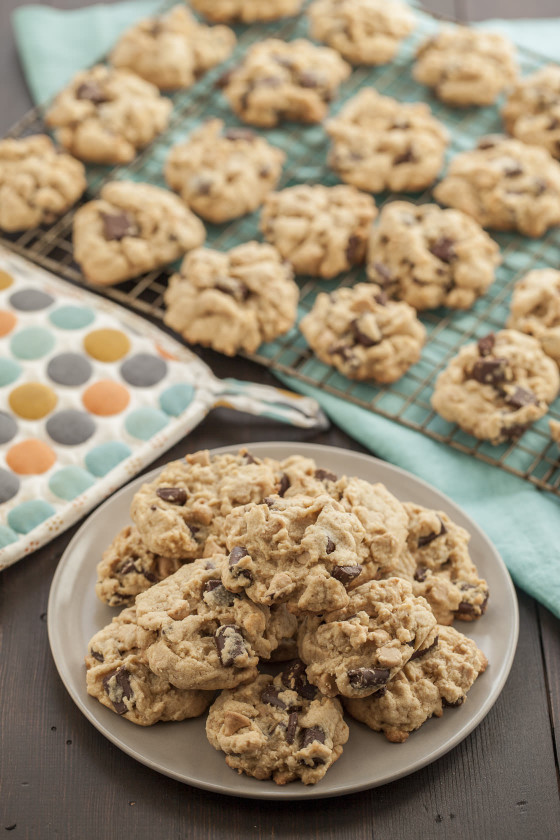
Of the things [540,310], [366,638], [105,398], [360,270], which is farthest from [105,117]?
[366,638]

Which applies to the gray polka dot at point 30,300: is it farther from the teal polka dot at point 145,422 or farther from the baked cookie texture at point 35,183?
the teal polka dot at point 145,422

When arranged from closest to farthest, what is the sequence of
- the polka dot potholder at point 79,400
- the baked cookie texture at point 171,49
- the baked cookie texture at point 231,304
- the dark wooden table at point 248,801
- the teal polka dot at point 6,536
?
the dark wooden table at point 248,801 < the teal polka dot at point 6,536 < the polka dot potholder at point 79,400 < the baked cookie texture at point 231,304 < the baked cookie texture at point 171,49

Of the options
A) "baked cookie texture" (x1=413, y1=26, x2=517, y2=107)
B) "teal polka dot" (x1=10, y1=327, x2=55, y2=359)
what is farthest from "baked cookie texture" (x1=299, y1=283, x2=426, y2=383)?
"baked cookie texture" (x1=413, y1=26, x2=517, y2=107)

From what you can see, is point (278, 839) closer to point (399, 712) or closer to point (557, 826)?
point (399, 712)

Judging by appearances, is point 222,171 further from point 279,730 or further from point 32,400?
point 279,730

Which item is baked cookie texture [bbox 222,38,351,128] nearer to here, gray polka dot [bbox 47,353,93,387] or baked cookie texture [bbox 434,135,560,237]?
baked cookie texture [bbox 434,135,560,237]

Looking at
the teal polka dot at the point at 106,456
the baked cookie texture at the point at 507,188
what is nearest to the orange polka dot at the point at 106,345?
the teal polka dot at the point at 106,456

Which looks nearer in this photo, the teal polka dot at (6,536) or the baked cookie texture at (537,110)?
the teal polka dot at (6,536)

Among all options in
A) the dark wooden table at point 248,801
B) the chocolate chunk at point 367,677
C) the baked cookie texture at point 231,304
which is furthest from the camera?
the baked cookie texture at point 231,304
